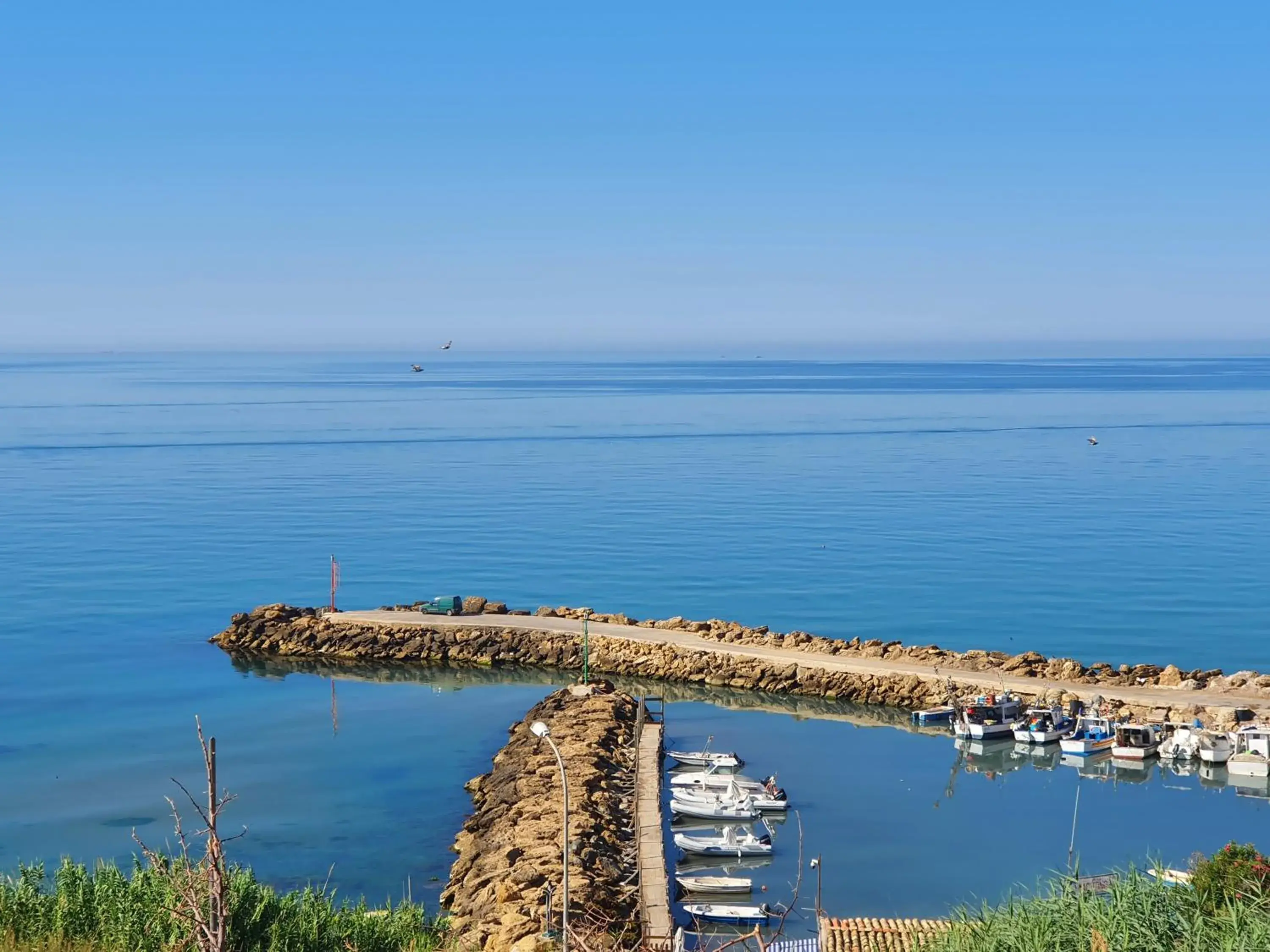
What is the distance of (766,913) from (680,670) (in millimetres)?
22872

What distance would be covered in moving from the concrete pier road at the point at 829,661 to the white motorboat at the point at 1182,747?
10.1 feet

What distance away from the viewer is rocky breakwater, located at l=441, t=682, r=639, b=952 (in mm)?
26844

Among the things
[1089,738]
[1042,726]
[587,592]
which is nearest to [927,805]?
[1042,726]

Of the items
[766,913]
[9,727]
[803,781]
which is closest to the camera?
[766,913]

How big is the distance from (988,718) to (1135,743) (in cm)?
487

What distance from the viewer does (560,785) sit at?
35.8 m

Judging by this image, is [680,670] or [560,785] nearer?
[560,785]

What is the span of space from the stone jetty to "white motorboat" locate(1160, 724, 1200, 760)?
7.91 ft

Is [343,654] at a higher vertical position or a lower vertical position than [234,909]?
lower

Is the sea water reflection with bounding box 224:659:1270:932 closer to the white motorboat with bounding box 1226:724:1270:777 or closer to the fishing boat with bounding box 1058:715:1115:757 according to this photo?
the fishing boat with bounding box 1058:715:1115:757

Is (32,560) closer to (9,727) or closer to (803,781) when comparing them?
(9,727)

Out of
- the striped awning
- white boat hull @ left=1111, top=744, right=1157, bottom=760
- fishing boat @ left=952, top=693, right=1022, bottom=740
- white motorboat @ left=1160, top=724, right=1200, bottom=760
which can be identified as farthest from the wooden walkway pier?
white motorboat @ left=1160, top=724, right=1200, bottom=760

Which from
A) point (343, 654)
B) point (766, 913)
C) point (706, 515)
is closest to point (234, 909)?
point (766, 913)

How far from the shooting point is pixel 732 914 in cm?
2995
